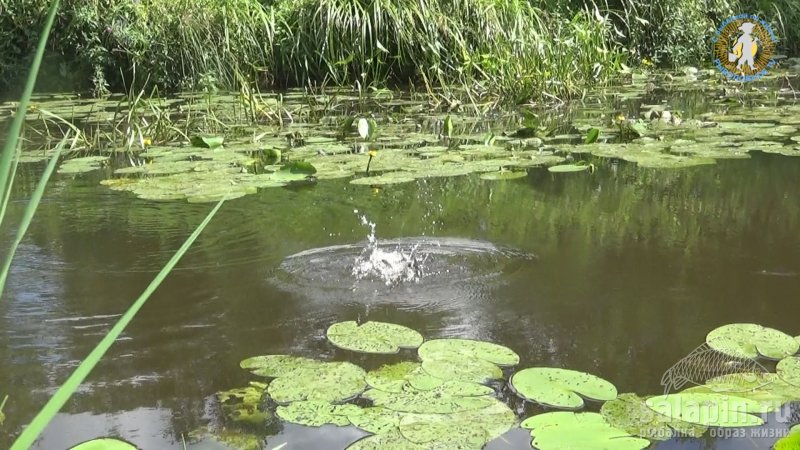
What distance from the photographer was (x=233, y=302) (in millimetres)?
2494

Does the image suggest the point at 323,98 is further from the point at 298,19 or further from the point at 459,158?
the point at 459,158

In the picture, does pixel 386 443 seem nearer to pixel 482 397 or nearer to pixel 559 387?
pixel 482 397

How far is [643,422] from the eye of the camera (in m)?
1.68

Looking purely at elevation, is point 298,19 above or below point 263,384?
above

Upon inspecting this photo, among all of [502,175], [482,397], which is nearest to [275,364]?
[482,397]

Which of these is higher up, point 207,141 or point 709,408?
point 207,141

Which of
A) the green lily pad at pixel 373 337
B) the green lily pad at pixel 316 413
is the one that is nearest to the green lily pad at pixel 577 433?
the green lily pad at pixel 316 413

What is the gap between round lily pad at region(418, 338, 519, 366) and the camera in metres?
2.02

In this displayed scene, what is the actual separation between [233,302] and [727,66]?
905cm

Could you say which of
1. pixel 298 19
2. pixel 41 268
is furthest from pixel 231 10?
pixel 41 268

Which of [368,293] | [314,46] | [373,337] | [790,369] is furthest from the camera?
[314,46]

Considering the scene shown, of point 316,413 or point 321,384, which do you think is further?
point 321,384

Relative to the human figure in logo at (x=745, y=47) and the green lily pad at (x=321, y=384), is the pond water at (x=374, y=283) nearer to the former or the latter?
the green lily pad at (x=321, y=384)

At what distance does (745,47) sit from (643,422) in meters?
9.90
